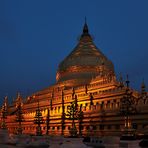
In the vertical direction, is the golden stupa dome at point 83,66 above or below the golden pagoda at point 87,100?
above

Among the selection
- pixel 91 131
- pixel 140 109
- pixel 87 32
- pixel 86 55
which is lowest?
pixel 91 131

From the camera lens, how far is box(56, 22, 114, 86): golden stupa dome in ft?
198

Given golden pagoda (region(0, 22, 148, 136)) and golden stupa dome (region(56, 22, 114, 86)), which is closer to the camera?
golden pagoda (region(0, 22, 148, 136))

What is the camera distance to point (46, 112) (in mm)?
52031

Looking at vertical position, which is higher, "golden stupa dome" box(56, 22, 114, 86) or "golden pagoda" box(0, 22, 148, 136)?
"golden stupa dome" box(56, 22, 114, 86)

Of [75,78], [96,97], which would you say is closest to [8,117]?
[75,78]

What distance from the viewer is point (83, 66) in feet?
208

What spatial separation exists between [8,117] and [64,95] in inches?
691

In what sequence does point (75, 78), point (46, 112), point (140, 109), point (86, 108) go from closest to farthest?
point (140, 109) < point (86, 108) < point (46, 112) < point (75, 78)

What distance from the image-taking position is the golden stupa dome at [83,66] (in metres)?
60.4

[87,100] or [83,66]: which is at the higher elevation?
[83,66]

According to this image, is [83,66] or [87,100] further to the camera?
[83,66]

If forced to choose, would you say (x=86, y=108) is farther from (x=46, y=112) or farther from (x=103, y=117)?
(x=46, y=112)

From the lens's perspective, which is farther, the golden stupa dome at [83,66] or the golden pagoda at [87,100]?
the golden stupa dome at [83,66]
